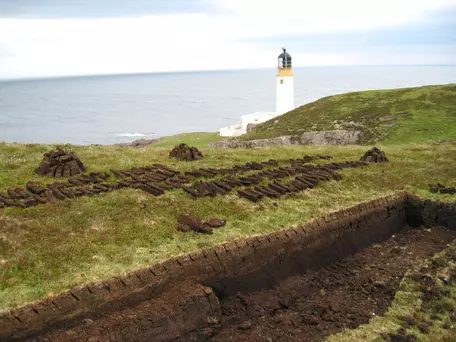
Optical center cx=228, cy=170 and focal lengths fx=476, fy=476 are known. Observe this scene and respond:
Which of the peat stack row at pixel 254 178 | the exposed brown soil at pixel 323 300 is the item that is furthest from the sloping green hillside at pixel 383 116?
the exposed brown soil at pixel 323 300

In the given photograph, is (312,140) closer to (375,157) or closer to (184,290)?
(375,157)

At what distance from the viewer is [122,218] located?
17.1 metres

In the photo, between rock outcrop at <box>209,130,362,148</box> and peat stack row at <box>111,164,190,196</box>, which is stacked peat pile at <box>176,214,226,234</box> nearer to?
peat stack row at <box>111,164,190,196</box>

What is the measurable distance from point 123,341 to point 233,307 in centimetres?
399

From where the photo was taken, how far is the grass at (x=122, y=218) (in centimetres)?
1345

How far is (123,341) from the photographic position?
12109mm

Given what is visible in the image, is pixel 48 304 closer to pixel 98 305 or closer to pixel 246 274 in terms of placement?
pixel 98 305

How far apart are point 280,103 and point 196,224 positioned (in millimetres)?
60622

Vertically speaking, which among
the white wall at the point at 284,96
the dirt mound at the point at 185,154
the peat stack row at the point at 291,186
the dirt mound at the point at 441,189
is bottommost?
the dirt mound at the point at 441,189

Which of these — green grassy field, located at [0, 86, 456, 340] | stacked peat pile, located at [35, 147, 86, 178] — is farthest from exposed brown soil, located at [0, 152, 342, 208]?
stacked peat pile, located at [35, 147, 86, 178]

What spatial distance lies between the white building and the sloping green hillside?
24.2 ft

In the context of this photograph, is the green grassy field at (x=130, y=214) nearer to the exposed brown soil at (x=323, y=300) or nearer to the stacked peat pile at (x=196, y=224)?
the stacked peat pile at (x=196, y=224)

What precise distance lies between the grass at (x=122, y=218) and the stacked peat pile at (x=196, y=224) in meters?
0.27

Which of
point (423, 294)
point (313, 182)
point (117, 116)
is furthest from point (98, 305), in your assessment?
point (117, 116)
